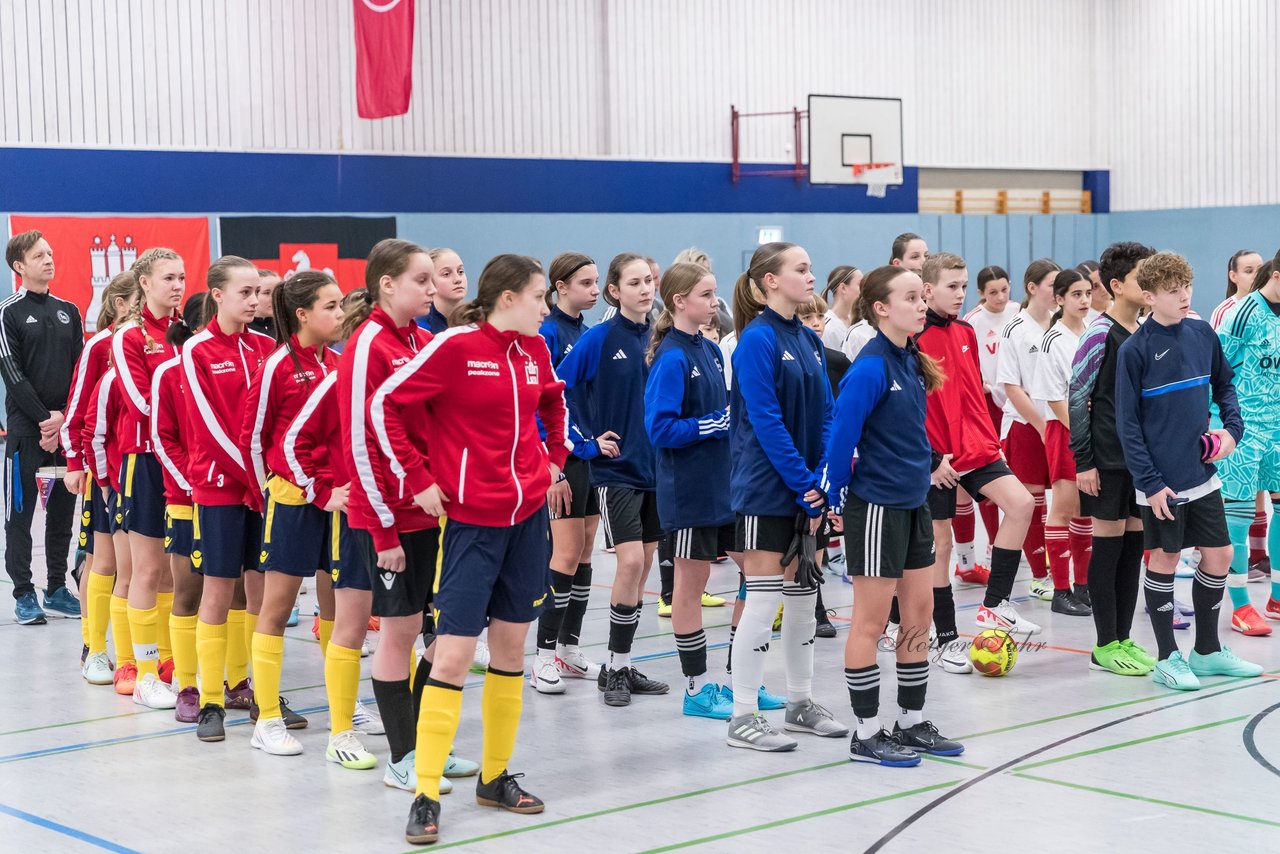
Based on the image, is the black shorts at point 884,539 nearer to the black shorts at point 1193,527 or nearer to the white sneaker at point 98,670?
the black shorts at point 1193,527

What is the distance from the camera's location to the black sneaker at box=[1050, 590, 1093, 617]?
7.29m

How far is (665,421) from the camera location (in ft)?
17.6

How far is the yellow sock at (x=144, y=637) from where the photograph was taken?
5.84m

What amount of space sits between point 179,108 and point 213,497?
11.9 meters

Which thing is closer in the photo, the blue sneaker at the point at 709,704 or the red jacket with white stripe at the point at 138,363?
the blue sneaker at the point at 709,704

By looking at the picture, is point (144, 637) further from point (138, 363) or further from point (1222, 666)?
point (1222, 666)

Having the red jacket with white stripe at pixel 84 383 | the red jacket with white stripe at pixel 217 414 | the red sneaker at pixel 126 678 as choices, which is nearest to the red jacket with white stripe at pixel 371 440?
the red jacket with white stripe at pixel 217 414

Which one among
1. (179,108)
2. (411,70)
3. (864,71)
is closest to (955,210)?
(864,71)

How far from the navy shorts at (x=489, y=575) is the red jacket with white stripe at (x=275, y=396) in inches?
45.5

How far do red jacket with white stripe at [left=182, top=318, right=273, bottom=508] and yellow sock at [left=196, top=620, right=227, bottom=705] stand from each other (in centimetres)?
48

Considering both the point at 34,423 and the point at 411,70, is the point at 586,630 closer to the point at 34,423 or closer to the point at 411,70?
the point at 34,423

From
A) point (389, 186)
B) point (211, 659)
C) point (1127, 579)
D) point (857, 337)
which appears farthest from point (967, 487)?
point (389, 186)

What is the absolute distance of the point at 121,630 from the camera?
6.12 meters

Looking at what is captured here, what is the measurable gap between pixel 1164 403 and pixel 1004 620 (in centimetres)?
128
